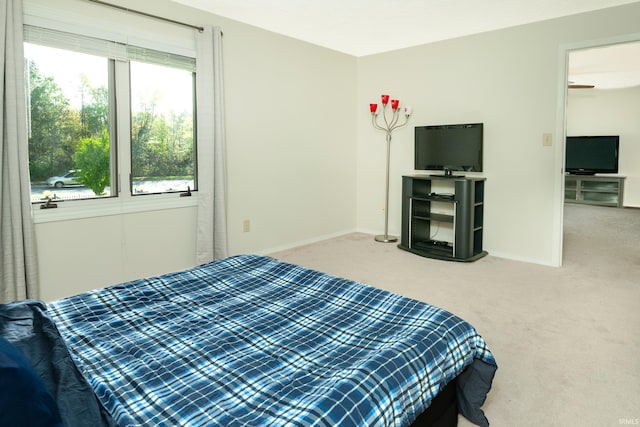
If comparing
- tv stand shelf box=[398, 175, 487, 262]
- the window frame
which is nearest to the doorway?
tv stand shelf box=[398, 175, 487, 262]

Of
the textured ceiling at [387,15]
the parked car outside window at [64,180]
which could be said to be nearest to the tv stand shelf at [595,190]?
the textured ceiling at [387,15]

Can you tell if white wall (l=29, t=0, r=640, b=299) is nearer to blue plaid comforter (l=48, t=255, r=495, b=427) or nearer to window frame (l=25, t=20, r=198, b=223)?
window frame (l=25, t=20, r=198, b=223)

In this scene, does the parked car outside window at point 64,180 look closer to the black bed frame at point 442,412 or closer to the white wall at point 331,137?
the white wall at point 331,137

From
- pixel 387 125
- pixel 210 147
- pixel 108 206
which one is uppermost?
pixel 387 125

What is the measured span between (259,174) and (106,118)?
159 cm

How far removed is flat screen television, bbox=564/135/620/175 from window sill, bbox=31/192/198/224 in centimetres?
786

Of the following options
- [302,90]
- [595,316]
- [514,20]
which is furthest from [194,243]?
[514,20]

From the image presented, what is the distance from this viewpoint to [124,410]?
108 centimetres

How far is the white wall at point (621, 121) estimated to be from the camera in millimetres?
7996

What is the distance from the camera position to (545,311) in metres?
3.03

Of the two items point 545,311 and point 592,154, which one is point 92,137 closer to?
point 545,311

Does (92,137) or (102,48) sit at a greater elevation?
(102,48)

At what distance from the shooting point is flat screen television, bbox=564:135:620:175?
26.6ft

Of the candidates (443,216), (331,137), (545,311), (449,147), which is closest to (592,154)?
(449,147)
